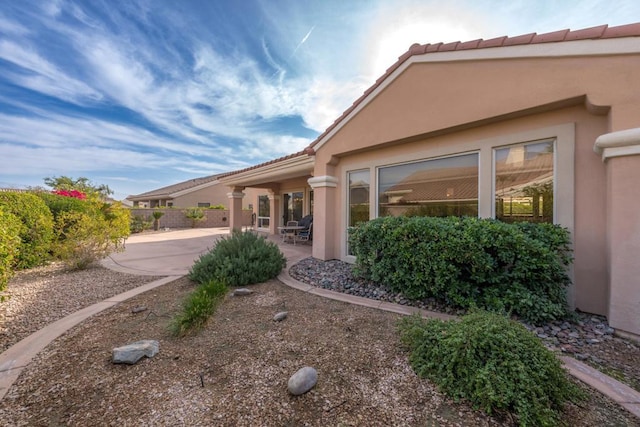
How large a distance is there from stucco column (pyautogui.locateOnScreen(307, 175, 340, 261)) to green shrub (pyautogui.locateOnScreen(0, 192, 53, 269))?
22.2 feet

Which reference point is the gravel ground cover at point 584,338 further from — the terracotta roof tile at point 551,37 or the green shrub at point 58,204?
the green shrub at point 58,204

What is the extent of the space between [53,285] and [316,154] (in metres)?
6.54

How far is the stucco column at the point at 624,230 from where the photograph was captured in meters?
2.84

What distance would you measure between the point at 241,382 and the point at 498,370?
6.89 ft

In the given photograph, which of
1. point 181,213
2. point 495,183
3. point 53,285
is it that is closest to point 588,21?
point 495,183

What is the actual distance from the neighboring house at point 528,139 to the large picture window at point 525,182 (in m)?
0.02

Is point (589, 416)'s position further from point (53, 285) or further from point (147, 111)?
point (147, 111)

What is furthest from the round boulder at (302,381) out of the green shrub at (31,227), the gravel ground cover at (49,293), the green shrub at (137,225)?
the green shrub at (137,225)

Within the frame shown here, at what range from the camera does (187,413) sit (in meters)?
1.77

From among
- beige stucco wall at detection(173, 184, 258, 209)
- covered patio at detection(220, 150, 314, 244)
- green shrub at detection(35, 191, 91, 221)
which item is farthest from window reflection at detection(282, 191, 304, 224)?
beige stucco wall at detection(173, 184, 258, 209)

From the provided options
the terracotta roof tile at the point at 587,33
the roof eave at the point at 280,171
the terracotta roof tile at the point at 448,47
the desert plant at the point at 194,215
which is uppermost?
the terracotta roof tile at the point at 448,47

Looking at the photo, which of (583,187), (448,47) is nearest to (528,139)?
(583,187)

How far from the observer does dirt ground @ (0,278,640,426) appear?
1.74m

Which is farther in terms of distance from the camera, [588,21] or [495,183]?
[495,183]
